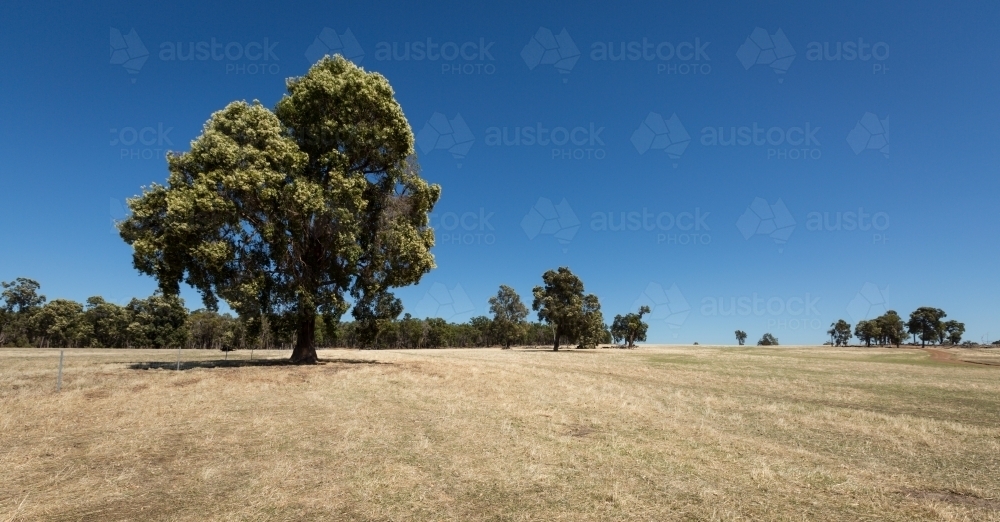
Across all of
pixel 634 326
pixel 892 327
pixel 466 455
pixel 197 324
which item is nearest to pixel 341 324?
pixel 197 324

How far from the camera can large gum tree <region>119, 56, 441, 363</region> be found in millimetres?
24594

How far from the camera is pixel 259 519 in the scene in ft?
20.8

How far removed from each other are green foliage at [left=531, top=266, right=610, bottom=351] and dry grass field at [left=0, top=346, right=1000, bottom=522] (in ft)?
216

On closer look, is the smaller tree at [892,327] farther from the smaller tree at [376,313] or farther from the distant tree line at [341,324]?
the smaller tree at [376,313]

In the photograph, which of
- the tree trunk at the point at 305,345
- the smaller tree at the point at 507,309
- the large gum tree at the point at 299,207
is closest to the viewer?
the large gum tree at the point at 299,207

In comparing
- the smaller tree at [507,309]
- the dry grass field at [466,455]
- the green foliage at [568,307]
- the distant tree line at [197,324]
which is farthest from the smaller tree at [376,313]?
the smaller tree at [507,309]

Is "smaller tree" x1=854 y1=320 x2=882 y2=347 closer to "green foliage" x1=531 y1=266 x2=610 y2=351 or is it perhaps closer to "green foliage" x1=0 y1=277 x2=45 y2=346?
"green foliage" x1=531 y1=266 x2=610 y2=351

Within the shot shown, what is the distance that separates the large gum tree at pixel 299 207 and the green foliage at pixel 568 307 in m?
58.2

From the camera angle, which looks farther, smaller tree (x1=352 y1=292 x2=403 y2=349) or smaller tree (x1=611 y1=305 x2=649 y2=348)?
smaller tree (x1=611 y1=305 x2=649 y2=348)

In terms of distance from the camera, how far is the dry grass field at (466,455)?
7.01m

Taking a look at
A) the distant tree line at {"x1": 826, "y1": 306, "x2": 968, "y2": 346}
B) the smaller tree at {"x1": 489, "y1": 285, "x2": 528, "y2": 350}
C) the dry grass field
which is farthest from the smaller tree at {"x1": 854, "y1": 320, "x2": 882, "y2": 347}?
the dry grass field

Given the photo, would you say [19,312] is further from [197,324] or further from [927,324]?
[927,324]

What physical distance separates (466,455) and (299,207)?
66.3 ft

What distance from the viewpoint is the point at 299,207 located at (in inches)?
992
